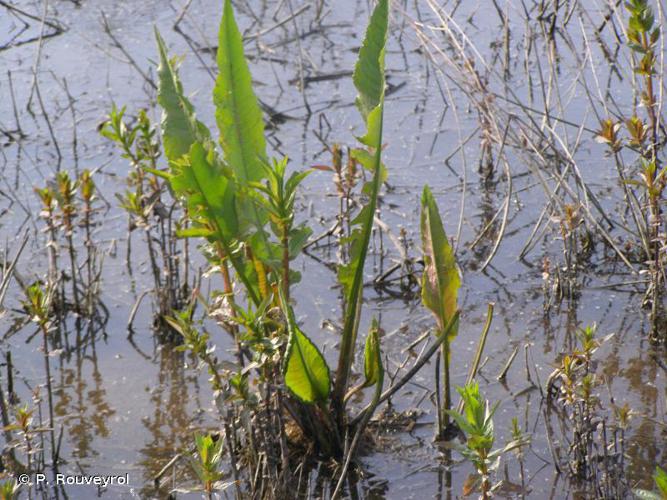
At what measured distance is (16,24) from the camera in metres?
8.27

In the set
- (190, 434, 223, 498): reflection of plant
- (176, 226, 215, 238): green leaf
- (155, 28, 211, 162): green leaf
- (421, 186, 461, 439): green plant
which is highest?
(155, 28, 211, 162): green leaf

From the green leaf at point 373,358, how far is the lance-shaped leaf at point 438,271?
291 millimetres

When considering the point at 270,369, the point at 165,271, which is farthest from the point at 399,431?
the point at 165,271

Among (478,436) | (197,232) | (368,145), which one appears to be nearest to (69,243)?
(197,232)

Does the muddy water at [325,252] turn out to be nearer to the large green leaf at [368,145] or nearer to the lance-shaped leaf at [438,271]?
the large green leaf at [368,145]

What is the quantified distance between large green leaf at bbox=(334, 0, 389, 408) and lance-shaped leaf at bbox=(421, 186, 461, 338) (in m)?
0.24

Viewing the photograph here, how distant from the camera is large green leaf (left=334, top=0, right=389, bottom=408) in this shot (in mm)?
3113

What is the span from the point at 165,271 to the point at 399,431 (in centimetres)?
137

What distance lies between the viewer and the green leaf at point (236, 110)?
3170 millimetres

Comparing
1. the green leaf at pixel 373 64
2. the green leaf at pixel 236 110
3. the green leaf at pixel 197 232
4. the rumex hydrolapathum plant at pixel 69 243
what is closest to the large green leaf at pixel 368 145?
the green leaf at pixel 373 64

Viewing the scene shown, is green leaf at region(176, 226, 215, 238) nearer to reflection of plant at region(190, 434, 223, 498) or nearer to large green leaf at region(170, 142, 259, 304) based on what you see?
large green leaf at region(170, 142, 259, 304)

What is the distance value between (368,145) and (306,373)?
2.49ft

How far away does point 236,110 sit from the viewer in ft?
10.6

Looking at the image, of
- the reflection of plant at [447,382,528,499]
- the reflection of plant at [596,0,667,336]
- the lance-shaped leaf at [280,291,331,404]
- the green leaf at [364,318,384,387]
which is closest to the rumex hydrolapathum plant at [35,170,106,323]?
the lance-shaped leaf at [280,291,331,404]
